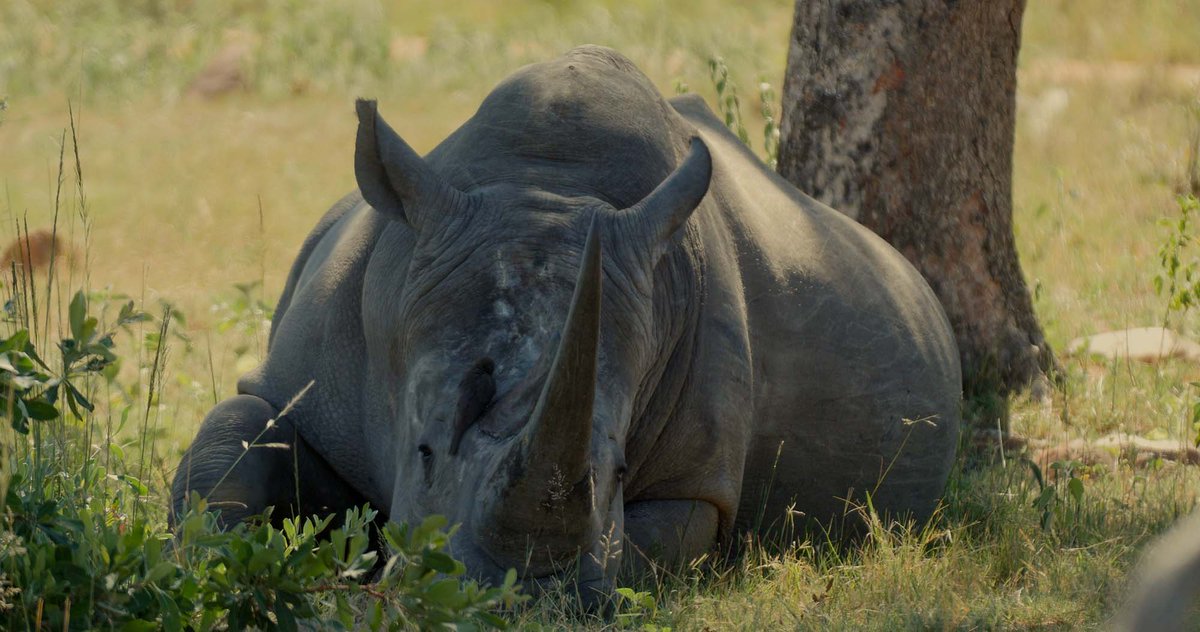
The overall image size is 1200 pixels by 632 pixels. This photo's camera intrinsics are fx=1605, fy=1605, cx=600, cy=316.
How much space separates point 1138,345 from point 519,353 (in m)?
4.75

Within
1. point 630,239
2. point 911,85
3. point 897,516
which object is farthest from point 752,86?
point 630,239

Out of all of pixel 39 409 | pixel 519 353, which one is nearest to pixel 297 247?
pixel 519 353

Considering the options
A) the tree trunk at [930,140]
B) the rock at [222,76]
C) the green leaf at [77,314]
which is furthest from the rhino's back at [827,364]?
the rock at [222,76]

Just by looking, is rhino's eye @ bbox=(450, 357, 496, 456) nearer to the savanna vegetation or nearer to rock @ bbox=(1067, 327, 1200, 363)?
the savanna vegetation

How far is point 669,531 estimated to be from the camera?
4.86 m

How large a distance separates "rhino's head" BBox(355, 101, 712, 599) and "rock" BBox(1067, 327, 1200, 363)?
386 centimetres

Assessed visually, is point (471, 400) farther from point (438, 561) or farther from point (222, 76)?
point (222, 76)

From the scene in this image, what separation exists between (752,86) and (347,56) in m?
3.90

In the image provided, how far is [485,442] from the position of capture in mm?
3838

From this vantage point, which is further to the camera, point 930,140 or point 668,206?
point 930,140

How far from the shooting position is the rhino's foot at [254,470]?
4.83 metres

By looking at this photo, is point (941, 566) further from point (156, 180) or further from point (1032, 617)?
point (156, 180)

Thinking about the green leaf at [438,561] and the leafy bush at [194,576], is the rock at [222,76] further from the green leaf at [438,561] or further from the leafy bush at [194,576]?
the green leaf at [438,561]

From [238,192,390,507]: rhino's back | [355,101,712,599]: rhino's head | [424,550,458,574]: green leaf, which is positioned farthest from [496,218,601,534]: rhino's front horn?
[238,192,390,507]: rhino's back
